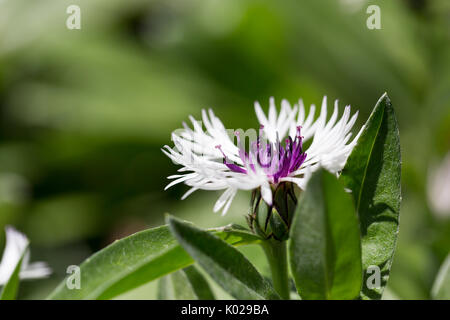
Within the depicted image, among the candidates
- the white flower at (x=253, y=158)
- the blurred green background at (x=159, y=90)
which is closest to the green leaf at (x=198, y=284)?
the white flower at (x=253, y=158)

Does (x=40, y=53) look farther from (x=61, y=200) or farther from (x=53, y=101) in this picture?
(x=61, y=200)

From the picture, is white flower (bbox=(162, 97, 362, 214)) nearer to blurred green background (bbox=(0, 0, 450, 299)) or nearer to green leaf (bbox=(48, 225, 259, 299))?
green leaf (bbox=(48, 225, 259, 299))

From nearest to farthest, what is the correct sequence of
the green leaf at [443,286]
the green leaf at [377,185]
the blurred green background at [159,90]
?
the green leaf at [377,185] → the green leaf at [443,286] → the blurred green background at [159,90]

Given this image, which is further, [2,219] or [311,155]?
[2,219]

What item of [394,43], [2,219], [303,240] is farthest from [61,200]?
[303,240]

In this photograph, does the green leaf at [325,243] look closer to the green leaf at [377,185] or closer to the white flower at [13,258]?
the green leaf at [377,185]

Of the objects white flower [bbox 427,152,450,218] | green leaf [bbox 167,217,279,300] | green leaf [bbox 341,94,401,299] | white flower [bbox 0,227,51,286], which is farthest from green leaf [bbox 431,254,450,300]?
white flower [bbox 427,152,450,218]

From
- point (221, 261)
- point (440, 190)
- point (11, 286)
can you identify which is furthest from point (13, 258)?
point (440, 190)
